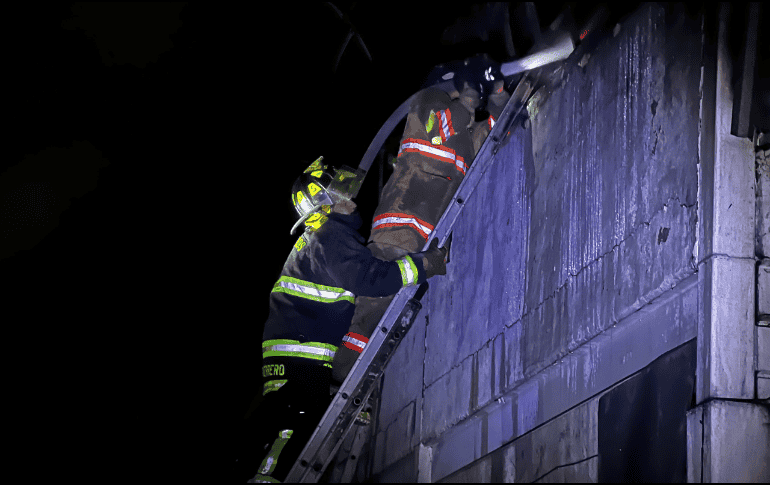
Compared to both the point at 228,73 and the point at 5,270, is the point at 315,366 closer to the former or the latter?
the point at 228,73

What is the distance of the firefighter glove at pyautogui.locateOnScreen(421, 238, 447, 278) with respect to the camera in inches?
143

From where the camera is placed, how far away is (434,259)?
3.66 meters

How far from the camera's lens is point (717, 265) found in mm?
1638

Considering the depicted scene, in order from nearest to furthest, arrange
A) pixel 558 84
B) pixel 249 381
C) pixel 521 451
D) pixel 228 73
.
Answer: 1. pixel 521 451
2. pixel 558 84
3. pixel 228 73
4. pixel 249 381

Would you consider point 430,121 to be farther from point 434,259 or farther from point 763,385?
point 763,385

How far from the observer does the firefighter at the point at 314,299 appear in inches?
140

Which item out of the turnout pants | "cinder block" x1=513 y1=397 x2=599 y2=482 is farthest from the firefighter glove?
"cinder block" x1=513 y1=397 x2=599 y2=482

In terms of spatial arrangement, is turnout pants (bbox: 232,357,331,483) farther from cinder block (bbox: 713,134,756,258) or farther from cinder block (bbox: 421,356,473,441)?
cinder block (bbox: 713,134,756,258)

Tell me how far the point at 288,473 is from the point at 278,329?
862 millimetres

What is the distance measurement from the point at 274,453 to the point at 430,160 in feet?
6.71

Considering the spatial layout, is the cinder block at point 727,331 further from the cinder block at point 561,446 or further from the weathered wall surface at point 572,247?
the cinder block at point 561,446

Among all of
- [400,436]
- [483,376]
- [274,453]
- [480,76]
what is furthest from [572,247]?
[274,453]

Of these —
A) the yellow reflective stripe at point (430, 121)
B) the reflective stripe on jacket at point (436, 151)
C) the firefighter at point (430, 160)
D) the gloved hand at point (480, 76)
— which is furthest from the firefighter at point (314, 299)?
the gloved hand at point (480, 76)

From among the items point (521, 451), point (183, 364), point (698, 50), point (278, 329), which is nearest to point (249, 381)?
point (183, 364)
